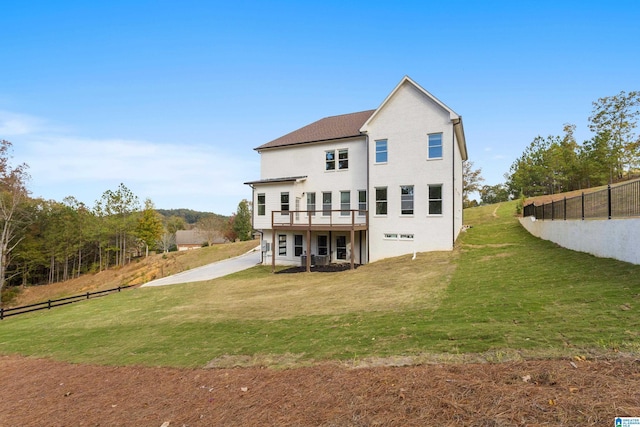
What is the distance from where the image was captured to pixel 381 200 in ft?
66.1

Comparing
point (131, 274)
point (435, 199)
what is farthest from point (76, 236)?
point (435, 199)

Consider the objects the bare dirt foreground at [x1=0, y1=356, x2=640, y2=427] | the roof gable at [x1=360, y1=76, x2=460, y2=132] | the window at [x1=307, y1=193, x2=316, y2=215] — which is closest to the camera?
the bare dirt foreground at [x1=0, y1=356, x2=640, y2=427]

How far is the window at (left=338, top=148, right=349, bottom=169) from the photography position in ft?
71.6

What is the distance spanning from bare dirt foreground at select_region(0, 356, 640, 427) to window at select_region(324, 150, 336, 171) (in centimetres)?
1767

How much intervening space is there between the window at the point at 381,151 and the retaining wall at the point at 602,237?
1011cm

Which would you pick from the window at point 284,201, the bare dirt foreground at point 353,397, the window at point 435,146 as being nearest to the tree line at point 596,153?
the window at point 435,146

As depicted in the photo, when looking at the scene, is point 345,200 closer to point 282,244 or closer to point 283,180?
point 283,180

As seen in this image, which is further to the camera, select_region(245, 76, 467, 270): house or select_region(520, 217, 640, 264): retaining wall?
select_region(245, 76, 467, 270): house

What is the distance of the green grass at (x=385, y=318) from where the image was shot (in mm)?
5586

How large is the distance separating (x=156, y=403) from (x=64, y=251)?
171ft

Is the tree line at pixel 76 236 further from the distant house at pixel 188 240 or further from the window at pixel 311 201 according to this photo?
the window at pixel 311 201

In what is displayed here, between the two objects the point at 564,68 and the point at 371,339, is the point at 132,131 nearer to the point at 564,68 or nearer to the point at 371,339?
the point at 371,339

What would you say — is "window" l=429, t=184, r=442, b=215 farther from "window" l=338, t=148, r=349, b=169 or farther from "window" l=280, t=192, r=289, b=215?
"window" l=280, t=192, r=289, b=215

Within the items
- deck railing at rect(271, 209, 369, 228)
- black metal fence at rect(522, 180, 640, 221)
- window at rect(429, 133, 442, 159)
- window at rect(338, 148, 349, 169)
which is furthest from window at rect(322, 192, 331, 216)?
black metal fence at rect(522, 180, 640, 221)
